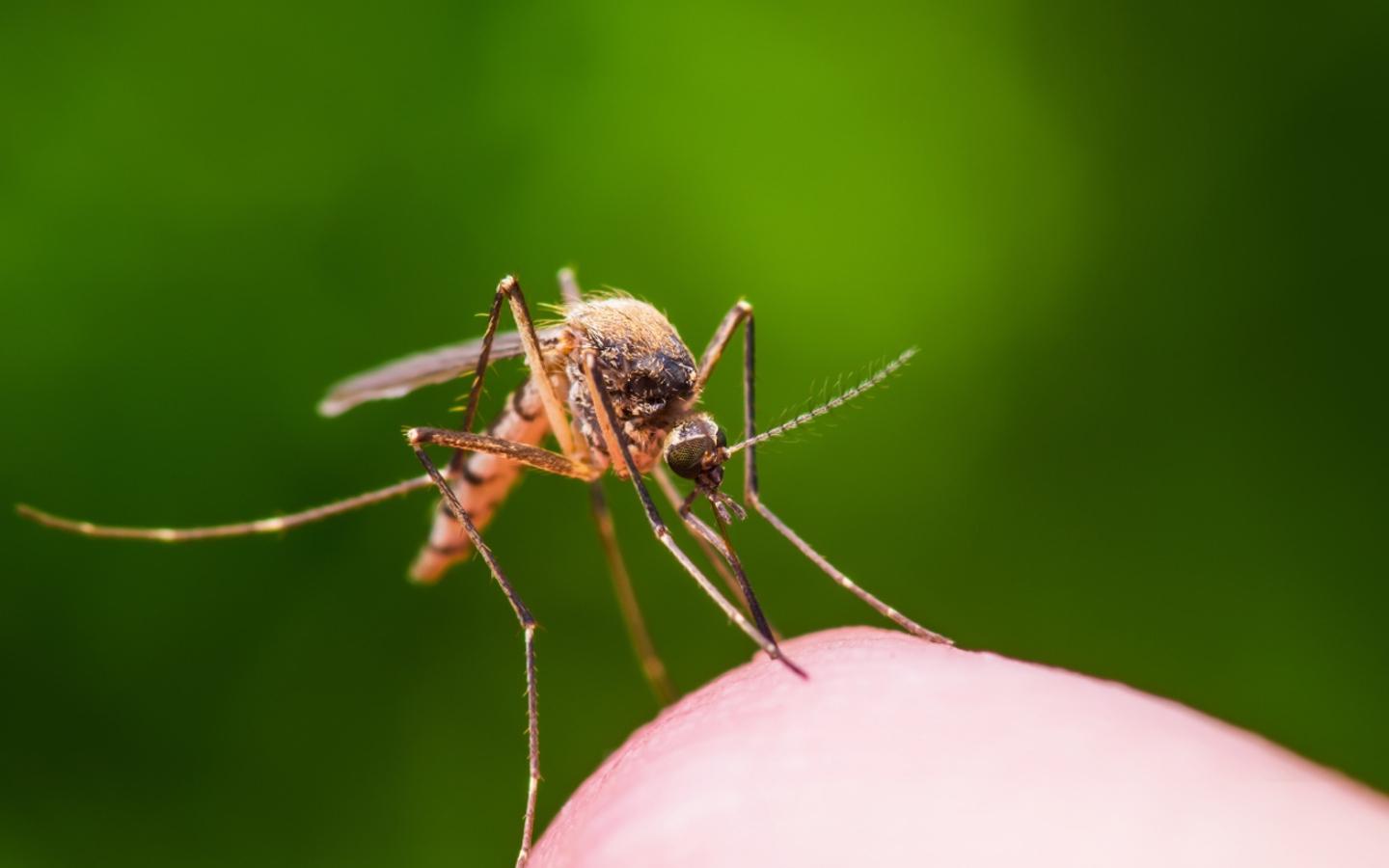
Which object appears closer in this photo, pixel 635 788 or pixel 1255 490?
pixel 635 788

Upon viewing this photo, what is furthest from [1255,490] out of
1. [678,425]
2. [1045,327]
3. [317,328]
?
[317,328]

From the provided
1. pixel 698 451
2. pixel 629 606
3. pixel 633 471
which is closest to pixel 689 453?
pixel 698 451

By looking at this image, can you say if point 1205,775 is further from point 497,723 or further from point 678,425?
point 497,723

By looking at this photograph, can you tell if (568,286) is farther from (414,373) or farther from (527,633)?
(527,633)

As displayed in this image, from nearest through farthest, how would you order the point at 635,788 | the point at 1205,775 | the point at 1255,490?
the point at 1205,775, the point at 635,788, the point at 1255,490

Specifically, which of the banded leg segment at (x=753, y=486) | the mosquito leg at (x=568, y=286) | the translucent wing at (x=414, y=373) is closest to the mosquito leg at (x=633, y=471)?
the banded leg segment at (x=753, y=486)

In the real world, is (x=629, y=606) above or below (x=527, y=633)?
below

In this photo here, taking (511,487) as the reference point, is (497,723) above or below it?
below
